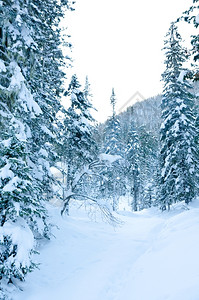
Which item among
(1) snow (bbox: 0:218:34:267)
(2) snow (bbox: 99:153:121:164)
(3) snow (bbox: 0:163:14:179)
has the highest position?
(2) snow (bbox: 99:153:121:164)

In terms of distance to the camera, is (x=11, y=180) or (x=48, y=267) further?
(x=48, y=267)

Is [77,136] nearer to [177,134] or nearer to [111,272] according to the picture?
[177,134]

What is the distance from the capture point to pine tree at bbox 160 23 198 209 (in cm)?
1711

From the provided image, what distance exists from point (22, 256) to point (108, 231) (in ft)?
26.0

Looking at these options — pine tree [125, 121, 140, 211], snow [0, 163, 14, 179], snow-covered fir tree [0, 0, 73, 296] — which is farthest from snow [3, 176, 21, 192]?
pine tree [125, 121, 140, 211]

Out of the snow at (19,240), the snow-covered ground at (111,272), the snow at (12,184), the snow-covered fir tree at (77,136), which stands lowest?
the snow-covered ground at (111,272)

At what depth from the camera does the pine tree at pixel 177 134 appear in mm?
17109

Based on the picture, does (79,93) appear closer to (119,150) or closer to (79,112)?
(79,112)

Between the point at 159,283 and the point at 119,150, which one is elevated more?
the point at 119,150

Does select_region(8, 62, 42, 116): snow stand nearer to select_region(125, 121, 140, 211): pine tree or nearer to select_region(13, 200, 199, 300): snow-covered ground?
select_region(13, 200, 199, 300): snow-covered ground

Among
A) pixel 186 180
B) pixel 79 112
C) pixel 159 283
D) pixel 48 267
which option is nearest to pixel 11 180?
pixel 48 267

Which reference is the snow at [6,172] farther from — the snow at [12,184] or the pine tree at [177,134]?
the pine tree at [177,134]

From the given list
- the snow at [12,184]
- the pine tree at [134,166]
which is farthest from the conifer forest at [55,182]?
the pine tree at [134,166]

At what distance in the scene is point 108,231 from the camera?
12.2m
